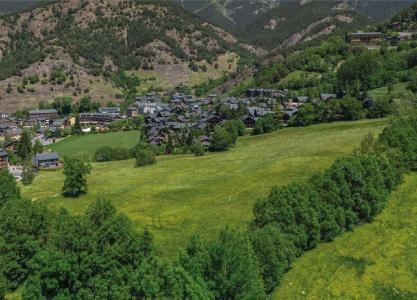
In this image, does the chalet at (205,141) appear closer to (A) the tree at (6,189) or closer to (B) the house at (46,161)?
(B) the house at (46,161)

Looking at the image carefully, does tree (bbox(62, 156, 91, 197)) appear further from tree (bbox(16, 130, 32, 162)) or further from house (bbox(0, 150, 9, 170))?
tree (bbox(16, 130, 32, 162))

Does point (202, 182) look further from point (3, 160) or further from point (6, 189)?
point (3, 160)

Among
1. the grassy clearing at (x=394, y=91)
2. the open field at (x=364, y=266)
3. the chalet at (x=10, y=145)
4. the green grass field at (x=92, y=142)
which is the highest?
the grassy clearing at (x=394, y=91)

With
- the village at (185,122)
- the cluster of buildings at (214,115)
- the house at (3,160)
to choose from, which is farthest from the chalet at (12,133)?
the cluster of buildings at (214,115)

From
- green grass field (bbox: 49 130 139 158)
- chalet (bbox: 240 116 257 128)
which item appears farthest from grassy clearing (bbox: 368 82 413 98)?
green grass field (bbox: 49 130 139 158)

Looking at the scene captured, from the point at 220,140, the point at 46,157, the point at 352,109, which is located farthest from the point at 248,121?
the point at 46,157

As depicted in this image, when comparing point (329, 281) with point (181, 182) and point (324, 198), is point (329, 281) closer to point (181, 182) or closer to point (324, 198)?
point (324, 198)
